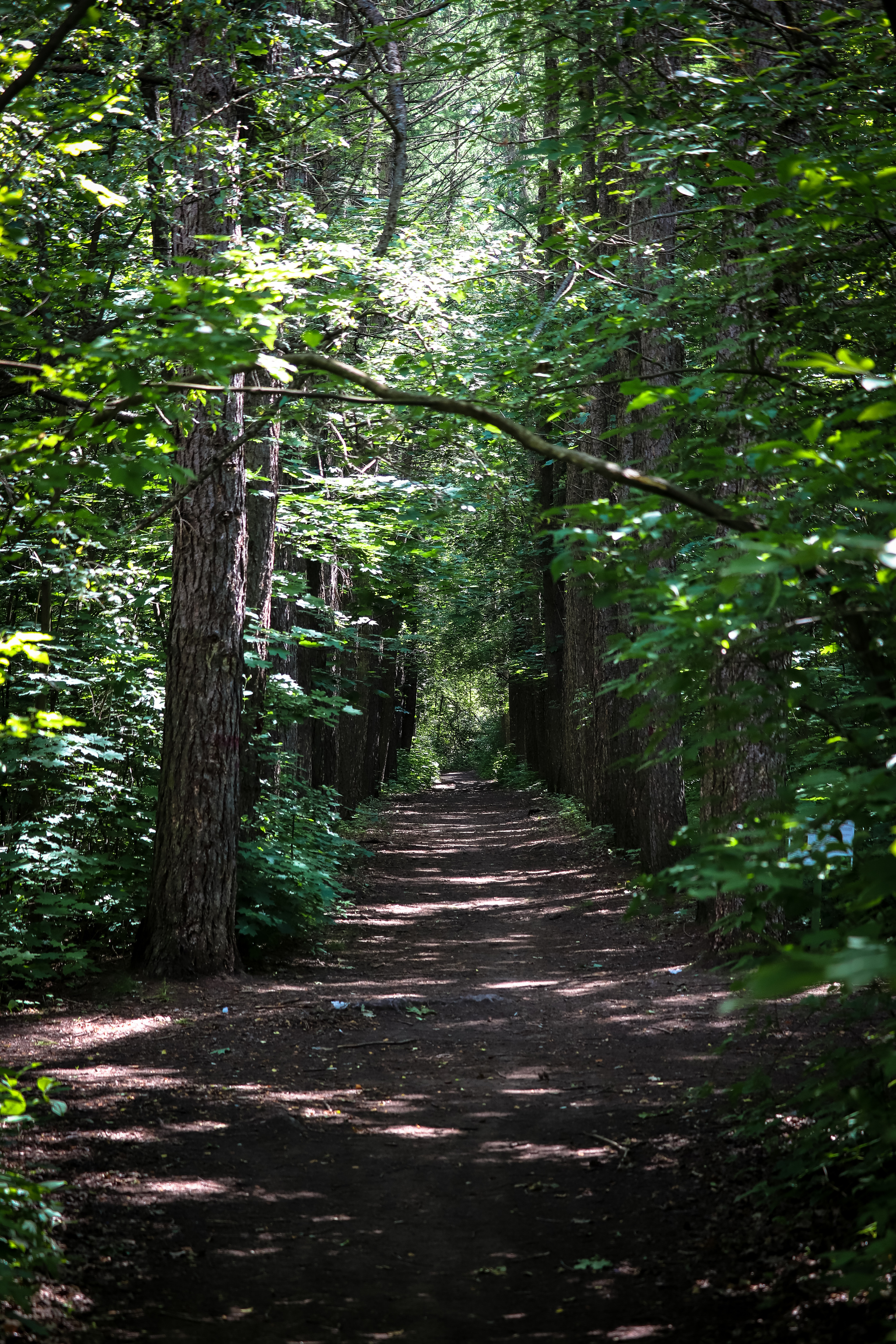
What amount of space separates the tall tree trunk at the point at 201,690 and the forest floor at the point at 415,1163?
510 millimetres

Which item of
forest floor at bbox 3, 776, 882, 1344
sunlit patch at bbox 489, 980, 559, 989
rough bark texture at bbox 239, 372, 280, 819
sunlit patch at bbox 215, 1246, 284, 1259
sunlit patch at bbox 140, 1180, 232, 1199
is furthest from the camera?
rough bark texture at bbox 239, 372, 280, 819

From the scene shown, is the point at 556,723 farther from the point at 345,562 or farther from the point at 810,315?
the point at 810,315

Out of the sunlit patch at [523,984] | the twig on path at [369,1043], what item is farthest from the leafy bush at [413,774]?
the twig on path at [369,1043]

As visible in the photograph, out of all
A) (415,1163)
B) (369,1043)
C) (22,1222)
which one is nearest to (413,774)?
(369,1043)

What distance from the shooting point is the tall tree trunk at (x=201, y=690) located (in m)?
8.49

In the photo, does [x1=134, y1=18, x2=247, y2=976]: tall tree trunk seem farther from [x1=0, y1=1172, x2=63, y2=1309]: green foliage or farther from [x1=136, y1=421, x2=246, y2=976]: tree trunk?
[x1=0, y1=1172, x2=63, y2=1309]: green foliage

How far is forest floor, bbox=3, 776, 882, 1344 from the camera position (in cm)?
365

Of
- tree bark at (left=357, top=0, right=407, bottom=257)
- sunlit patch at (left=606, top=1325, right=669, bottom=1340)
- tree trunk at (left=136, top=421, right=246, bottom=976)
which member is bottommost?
sunlit patch at (left=606, top=1325, right=669, bottom=1340)

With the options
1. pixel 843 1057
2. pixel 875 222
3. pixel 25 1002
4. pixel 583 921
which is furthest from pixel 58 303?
pixel 583 921

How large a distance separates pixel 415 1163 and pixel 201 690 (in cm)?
454

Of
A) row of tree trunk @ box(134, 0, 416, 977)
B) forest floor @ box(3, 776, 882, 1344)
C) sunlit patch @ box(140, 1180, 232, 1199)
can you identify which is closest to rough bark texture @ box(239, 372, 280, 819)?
row of tree trunk @ box(134, 0, 416, 977)

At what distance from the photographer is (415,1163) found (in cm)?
527

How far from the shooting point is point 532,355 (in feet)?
25.5

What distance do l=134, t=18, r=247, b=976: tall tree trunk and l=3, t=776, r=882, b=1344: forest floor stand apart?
0.51m
